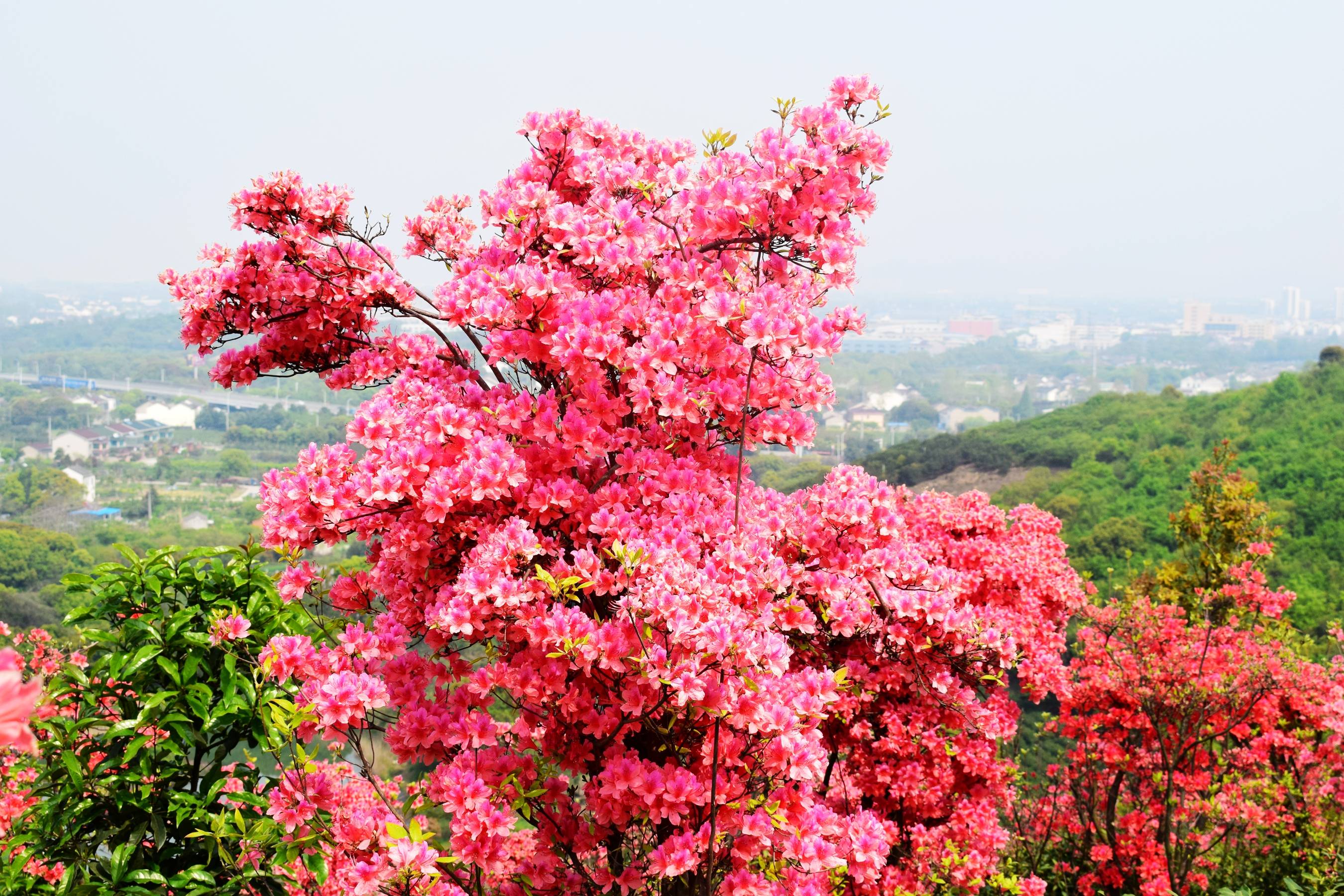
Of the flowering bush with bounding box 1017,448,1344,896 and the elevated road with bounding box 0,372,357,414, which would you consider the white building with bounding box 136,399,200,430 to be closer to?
the elevated road with bounding box 0,372,357,414

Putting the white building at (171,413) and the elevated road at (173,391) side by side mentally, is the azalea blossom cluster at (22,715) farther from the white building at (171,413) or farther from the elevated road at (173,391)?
the white building at (171,413)

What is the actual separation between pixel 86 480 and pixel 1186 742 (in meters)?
61.5

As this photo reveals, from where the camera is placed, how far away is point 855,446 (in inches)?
2598

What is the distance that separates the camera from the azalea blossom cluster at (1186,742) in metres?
5.32

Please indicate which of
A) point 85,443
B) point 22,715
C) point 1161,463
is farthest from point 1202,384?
point 22,715

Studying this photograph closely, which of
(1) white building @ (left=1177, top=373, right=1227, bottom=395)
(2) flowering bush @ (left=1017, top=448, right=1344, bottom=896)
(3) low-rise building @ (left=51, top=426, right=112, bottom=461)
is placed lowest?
(3) low-rise building @ (left=51, top=426, right=112, bottom=461)

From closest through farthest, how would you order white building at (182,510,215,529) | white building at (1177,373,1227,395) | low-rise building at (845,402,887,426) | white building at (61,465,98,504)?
white building at (182,510,215,529), white building at (61,465,98,504), low-rise building at (845,402,887,426), white building at (1177,373,1227,395)

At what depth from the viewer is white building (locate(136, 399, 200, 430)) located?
215ft

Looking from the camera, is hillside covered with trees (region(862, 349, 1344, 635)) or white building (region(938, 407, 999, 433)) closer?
hillside covered with trees (region(862, 349, 1344, 635))

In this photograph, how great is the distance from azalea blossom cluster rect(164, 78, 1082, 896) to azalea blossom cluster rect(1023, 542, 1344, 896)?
290 centimetres

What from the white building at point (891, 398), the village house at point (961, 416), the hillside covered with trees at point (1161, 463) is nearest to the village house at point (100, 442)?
the hillside covered with trees at point (1161, 463)

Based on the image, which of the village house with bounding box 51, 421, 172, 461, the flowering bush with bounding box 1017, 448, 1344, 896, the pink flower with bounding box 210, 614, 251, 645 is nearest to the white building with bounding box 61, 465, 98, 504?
the village house with bounding box 51, 421, 172, 461

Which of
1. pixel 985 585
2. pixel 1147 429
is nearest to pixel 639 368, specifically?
pixel 985 585

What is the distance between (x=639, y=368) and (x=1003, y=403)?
301ft
